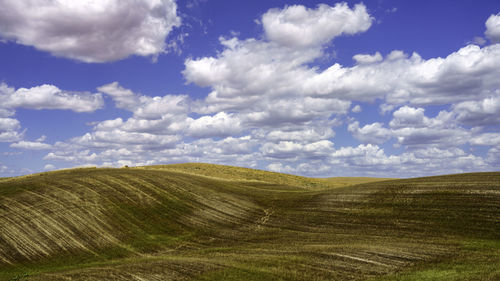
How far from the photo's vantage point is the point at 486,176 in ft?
160

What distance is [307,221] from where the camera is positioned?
47.1 m

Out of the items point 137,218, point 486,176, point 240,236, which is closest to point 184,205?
point 137,218

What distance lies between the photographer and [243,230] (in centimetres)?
4484

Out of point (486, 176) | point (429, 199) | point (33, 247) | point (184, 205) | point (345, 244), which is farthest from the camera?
point (184, 205)

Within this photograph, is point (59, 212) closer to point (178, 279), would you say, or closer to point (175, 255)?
point (175, 255)

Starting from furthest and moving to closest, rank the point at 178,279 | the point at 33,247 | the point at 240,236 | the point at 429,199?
the point at 429,199, the point at 240,236, the point at 33,247, the point at 178,279

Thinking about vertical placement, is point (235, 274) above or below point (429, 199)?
below

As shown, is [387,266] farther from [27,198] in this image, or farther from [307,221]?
[27,198]

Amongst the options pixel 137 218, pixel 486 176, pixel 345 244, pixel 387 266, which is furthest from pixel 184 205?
pixel 486 176

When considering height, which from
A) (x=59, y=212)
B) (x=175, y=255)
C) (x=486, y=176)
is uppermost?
A: (x=486, y=176)

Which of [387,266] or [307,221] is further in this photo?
[307,221]

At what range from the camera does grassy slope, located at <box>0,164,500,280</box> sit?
27562mm

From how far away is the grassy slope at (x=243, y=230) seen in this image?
27.6 m

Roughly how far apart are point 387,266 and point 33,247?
110 ft
